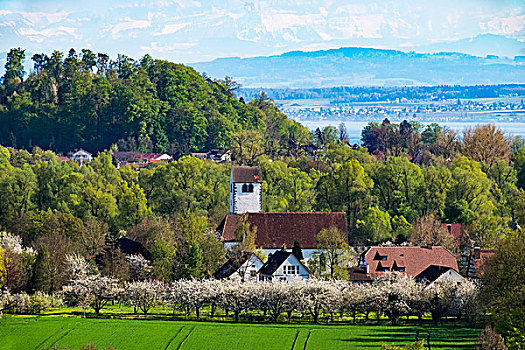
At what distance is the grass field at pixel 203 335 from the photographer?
50.2 metres

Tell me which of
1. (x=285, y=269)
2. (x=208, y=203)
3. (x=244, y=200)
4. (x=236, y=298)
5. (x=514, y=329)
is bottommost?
(x=236, y=298)

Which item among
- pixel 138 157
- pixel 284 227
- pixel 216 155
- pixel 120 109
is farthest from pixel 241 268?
pixel 120 109

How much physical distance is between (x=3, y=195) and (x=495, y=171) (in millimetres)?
44578

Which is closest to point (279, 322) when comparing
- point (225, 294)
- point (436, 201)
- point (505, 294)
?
point (225, 294)

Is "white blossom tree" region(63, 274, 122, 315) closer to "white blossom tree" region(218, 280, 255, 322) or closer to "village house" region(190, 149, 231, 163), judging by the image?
"white blossom tree" region(218, 280, 255, 322)

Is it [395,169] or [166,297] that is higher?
[395,169]

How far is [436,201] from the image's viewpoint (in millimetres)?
85188

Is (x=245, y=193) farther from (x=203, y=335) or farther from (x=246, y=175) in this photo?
(x=203, y=335)

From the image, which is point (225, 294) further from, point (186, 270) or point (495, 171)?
point (495, 171)

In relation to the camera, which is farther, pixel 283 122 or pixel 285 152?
pixel 283 122

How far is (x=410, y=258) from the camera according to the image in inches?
2603

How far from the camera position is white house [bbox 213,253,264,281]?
6450 cm

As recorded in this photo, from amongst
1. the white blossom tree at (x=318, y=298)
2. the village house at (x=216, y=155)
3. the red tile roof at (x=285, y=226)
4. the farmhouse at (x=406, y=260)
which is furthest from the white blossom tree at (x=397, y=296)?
the village house at (x=216, y=155)

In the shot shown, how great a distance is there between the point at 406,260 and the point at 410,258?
35cm
